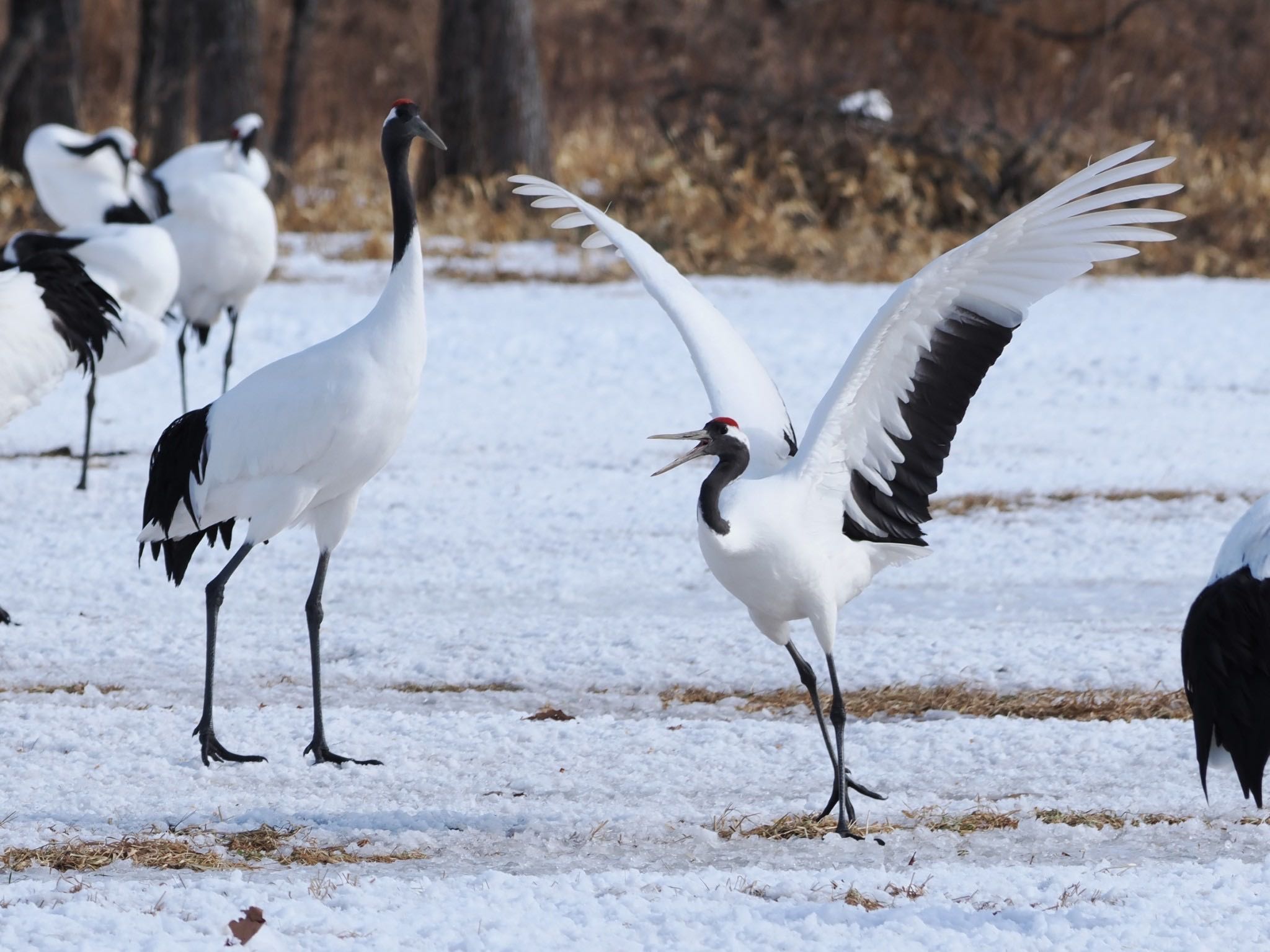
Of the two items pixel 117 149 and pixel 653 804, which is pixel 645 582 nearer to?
pixel 653 804

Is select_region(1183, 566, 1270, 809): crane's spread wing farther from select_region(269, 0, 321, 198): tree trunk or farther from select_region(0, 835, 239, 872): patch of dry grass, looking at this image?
select_region(269, 0, 321, 198): tree trunk

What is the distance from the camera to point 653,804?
172 inches

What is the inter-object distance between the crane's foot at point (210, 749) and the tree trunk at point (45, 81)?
13472 millimetres

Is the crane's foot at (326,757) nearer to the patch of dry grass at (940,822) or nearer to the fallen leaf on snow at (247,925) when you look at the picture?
the patch of dry grass at (940,822)

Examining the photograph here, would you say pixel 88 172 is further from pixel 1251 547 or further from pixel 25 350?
pixel 1251 547

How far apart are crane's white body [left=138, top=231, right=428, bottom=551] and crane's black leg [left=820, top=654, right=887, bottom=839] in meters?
1.32

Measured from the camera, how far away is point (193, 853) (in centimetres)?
391

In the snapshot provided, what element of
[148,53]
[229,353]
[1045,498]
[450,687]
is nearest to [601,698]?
[450,687]

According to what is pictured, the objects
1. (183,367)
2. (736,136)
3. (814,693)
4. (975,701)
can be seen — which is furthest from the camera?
(736,136)

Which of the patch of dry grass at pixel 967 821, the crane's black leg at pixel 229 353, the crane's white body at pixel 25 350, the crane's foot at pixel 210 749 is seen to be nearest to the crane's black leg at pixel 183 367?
the crane's black leg at pixel 229 353

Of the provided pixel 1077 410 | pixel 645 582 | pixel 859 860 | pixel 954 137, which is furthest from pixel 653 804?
pixel 954 137

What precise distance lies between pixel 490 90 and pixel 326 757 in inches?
480

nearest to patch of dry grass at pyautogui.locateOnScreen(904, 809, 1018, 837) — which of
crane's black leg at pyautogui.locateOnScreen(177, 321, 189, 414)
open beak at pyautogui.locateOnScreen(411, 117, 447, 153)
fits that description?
open beak at pyautogui.locateOnScreen(411, 117, 447, 153)

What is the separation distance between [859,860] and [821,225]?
11.6 metres
